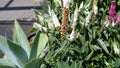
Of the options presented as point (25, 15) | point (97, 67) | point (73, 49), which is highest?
point (73, 49)

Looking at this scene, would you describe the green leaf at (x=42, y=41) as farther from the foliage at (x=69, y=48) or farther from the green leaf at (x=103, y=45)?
the green leaf at (x=103, y=45)

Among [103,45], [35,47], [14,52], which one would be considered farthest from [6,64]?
[103,45]

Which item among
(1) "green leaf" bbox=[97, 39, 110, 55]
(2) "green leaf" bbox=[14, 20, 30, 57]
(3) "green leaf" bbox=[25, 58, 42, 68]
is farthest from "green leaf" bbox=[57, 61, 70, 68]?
(2) "green leaf" bbox=[14, 20, 30, 57]

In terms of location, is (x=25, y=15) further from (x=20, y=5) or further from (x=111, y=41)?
(x=111, y=41)

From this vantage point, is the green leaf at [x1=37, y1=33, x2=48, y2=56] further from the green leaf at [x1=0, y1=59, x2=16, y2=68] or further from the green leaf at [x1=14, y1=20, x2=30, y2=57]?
the green leaf at [x1=0, y1=59, x2=16, y2=68]

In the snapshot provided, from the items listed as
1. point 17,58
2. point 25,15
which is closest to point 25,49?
point 17,58

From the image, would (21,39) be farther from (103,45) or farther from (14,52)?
(103,45)

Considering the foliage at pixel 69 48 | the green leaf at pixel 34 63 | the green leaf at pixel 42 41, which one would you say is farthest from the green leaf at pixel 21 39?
the green leaf at pixel 34 63
